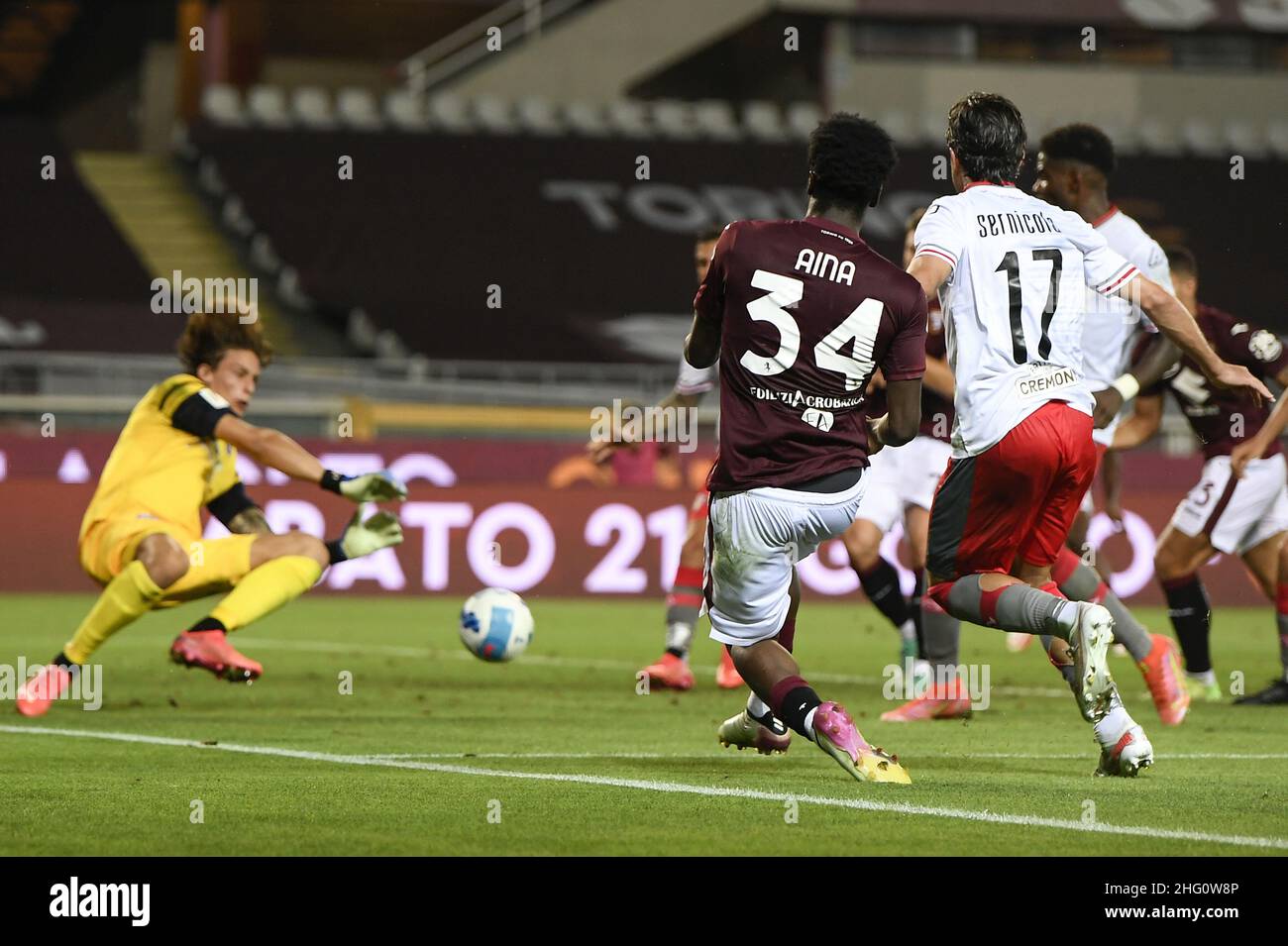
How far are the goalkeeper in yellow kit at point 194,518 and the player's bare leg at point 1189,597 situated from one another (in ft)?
13.0

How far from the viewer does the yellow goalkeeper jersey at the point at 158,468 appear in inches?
327

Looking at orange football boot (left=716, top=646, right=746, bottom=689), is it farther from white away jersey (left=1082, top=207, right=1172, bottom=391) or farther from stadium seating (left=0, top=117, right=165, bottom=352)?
stadium seating (left=0, top=117, right=165, bottom=352)

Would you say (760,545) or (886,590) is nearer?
(760,545)

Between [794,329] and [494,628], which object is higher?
[794,329]

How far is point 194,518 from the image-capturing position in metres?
8.52

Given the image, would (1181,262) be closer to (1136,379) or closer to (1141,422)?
(1141,422)

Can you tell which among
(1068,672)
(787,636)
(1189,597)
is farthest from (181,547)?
(1189,597)

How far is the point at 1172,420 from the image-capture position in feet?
67.2

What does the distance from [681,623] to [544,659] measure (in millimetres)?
2095

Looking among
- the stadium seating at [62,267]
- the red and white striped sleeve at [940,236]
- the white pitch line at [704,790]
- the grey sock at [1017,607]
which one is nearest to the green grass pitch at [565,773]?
the white pitch line at [704,790]

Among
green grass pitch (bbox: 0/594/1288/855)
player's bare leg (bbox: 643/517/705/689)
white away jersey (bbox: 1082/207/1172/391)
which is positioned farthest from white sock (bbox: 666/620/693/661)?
white away jersey (bbox: 1082/207/1172/391)

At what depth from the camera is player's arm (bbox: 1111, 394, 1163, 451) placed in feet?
33.0
